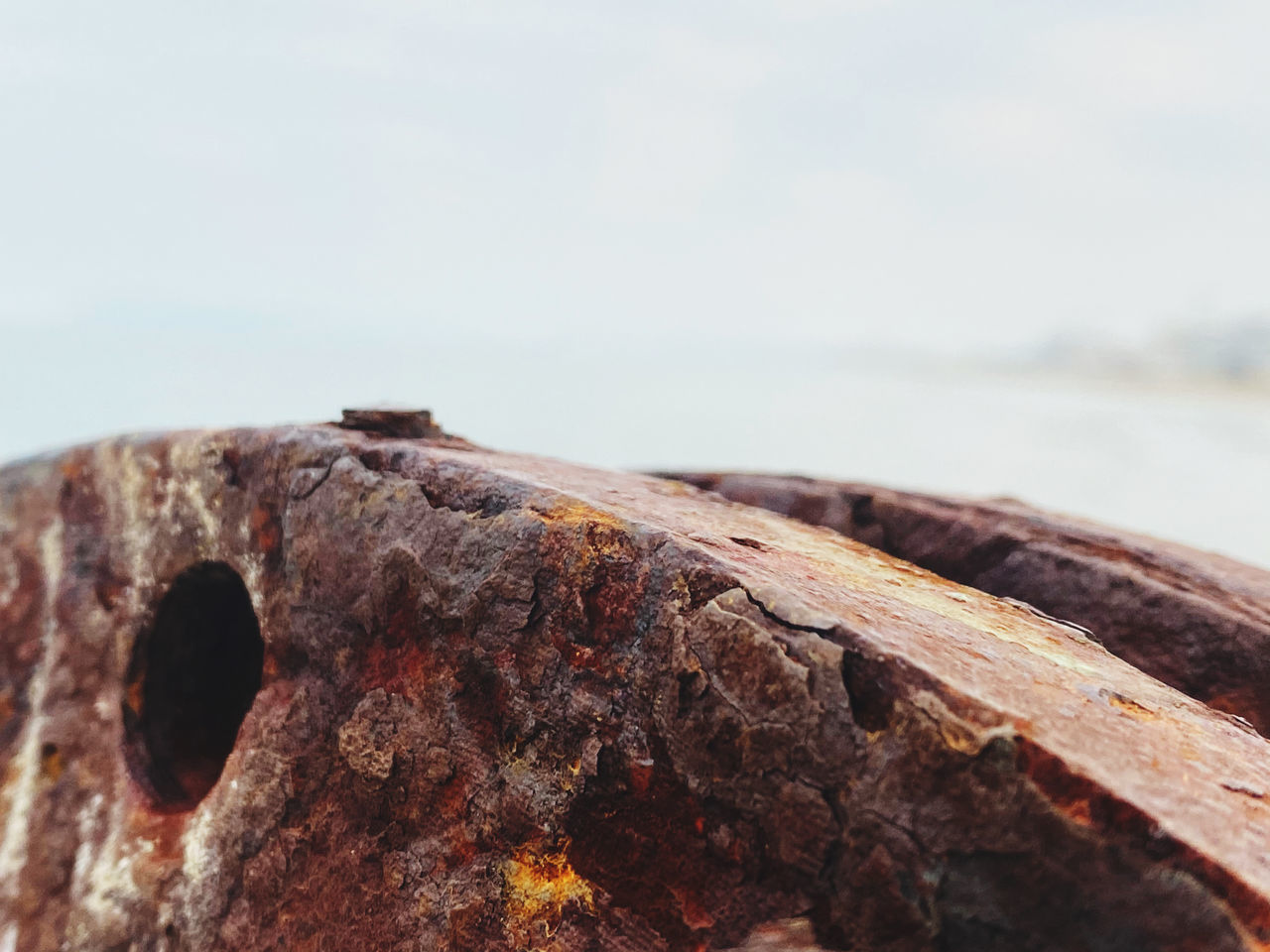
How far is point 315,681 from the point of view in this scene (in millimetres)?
1828

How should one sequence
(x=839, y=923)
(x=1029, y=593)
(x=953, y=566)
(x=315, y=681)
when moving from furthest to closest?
1. (x=953, y=566)
2. (x=1029, y=593)
3. (x=315, y=681)
4. (x=839, y=923)

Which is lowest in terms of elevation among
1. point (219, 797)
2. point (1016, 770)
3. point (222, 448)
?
point (219, 797)

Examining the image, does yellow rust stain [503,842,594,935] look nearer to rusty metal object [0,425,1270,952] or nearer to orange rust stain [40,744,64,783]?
rusty metal object [0,425,1270,952]

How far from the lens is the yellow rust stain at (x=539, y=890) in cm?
144

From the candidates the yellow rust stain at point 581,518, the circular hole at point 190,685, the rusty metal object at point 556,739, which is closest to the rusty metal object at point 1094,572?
the rusty metal object at point 556,739

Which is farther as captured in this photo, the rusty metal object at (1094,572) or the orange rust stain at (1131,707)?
the rusty metal object at (1094,572)

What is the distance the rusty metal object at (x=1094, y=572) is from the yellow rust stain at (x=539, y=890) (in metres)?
1.52

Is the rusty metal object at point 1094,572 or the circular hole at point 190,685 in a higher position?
the rusty metal object at point 1094,572

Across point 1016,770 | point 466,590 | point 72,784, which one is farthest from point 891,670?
point 72,784

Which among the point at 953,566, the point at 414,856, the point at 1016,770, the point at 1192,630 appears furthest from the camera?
the point at 953,566

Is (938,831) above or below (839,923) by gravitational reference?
above

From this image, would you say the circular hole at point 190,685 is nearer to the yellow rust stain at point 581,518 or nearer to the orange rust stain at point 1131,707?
the yellow rust stain at point 581,518

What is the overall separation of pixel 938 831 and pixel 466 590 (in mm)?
927

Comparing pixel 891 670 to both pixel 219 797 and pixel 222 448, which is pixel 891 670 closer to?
pixel 219 797
